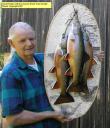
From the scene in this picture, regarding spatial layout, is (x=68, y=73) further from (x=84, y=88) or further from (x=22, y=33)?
(x=22, y=33)

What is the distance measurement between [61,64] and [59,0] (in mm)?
918

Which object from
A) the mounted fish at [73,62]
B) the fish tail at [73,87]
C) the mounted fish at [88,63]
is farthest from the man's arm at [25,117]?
the mounted fish at [88,63]

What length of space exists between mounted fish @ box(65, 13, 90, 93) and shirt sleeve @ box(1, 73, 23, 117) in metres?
0.39

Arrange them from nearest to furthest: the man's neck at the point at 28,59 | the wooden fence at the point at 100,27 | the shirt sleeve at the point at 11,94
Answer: the shirt sleeve at the point at 11,94 < the man's neck at the point at 28,59 < the wooden fence at the point at 100,27

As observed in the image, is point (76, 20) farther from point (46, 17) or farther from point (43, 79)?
point (46, 17)

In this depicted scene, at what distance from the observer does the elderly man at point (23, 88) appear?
7.19ft

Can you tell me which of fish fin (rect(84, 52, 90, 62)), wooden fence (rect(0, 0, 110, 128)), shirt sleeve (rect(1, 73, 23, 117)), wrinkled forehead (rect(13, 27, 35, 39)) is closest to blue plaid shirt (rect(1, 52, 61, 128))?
shirt sleeve (rect(1, 73, 23, 117))

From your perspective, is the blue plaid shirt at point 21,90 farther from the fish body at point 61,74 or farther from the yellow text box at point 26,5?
the yellow text box at point 26,5

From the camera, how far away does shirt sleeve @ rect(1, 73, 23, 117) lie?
2.18m

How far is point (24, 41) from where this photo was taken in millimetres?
2238

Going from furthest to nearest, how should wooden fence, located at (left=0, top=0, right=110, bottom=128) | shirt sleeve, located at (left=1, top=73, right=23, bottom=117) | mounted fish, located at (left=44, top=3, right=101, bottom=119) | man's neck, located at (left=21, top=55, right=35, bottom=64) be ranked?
wooden fence, located at (left=0, top=0, right=110, bottom=128) < mounted fish, located at (left=44, top=3, right=101, bottom=119) < man's neck, located at (left=21, top=55, right=35, bottom=64) < shirt sleeve, located at (left=1, top=73, right=23, bottom=117)

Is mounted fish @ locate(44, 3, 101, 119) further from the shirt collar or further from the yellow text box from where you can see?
A: the yellow text box

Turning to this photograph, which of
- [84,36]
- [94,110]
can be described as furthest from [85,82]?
[94,110]

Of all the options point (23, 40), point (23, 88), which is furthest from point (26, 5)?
point (23, 88)
